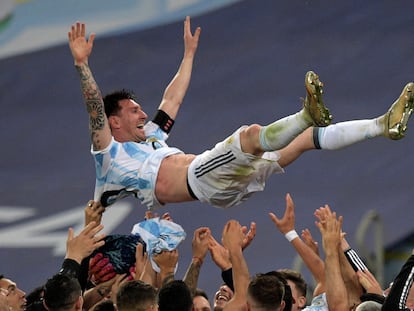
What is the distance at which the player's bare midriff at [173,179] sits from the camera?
700 centimetres

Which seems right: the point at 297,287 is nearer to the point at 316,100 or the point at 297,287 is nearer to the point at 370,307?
the point at 316,100

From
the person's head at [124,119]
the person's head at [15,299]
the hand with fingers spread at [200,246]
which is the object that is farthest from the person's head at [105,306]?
the person's head at [124,119]

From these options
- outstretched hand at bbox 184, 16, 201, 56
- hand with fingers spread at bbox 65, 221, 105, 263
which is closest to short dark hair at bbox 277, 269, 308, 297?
hand with fingers spread at bbox 65, 221, 105, 263

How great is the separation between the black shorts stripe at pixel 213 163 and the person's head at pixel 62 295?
4.80 ft

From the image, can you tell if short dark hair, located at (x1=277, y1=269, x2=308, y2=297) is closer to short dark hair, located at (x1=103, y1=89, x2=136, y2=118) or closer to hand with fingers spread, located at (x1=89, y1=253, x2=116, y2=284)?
hand with fingers spread, located at (x1=89, y1=253, x2=116, y2=284)

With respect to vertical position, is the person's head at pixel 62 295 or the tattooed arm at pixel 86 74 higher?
the tattooed arm at pixel 86 74

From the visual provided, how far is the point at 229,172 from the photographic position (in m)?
6.62

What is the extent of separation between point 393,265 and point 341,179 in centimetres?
132

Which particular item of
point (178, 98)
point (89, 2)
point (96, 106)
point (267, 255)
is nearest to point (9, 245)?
point (267, 255)

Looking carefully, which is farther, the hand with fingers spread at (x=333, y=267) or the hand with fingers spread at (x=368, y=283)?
the hand with fingers spread at (x=368, y=283)

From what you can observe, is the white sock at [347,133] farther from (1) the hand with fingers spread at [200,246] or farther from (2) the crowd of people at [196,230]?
(1) the hand with fingers spread at [200,246]

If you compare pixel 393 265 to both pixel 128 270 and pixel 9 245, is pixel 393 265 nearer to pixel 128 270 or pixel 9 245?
pixel 9 245

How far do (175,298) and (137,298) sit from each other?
166 millimetres

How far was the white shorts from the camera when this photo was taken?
650 centimetres
